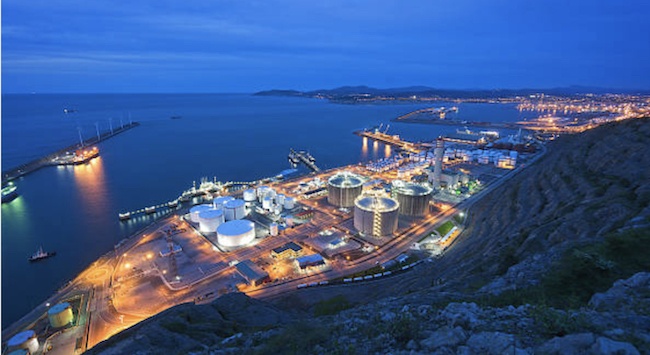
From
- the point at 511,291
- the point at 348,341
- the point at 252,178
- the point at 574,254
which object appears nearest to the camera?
the point at 348,341

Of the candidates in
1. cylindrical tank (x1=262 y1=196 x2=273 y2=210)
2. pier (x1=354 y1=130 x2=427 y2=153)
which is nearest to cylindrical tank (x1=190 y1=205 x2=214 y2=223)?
cylindrical tank (x1=262 y1=196 x2=273 y2=210)

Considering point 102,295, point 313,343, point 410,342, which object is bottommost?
point 102,295

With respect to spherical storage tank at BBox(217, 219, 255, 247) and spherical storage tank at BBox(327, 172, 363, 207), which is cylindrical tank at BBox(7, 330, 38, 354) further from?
spherical storage tank at BBox(327, 172, 363, 207)

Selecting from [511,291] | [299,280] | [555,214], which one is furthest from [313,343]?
[555,214]

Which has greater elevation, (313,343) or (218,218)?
(313,343)

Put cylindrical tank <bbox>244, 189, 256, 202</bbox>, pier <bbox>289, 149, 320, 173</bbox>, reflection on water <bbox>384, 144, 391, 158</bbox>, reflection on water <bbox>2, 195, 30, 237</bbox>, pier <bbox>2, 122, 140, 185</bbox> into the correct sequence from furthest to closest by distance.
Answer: reflection on water <bbox>384, 144, 391, 158</bbox> < pier <bbox>289, 149, 320, 173</bbox> < pier <bbox>2, 122, 140, 185</bbox> < cylindrical tank <bbox>244, 189, 256, 202</bbox> < reflection on water <bbox>2, 195, 30, 237</bbox>

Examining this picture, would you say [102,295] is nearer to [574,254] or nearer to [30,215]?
[30,215]
